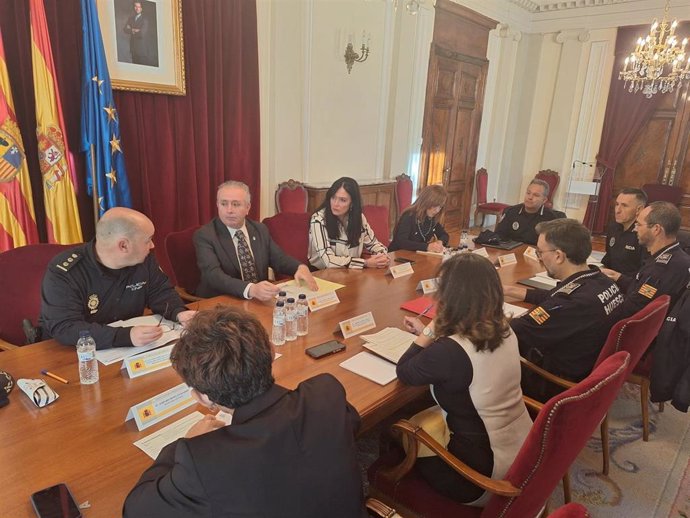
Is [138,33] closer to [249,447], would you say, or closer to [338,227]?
[338,227]

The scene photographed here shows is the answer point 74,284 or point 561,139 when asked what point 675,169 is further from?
point 74,284

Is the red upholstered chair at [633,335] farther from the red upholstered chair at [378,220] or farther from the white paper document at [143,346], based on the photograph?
the red upholstered chair at [378,220]

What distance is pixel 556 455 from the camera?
117 cm

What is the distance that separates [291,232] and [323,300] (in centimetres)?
112

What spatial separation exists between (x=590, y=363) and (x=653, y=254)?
1006 millimetres

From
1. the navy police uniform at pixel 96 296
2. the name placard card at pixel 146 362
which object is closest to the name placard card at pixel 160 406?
the name placard card at pixel 146 362

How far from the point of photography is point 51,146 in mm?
2812

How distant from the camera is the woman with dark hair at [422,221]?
3.50 metres

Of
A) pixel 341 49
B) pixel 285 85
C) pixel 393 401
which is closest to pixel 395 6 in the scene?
pixel 341 49

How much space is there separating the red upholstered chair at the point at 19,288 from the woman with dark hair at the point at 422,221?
87.5 inches

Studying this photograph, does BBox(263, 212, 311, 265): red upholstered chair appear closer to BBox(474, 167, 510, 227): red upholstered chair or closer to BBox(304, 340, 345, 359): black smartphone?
BBox(304, 340, 345, 359): black smartphone

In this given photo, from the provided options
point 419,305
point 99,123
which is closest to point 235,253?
point 419,305

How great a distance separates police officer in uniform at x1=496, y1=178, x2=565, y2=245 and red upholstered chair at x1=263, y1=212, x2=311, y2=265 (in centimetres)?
185

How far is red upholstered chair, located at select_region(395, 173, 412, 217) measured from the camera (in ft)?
18.5
